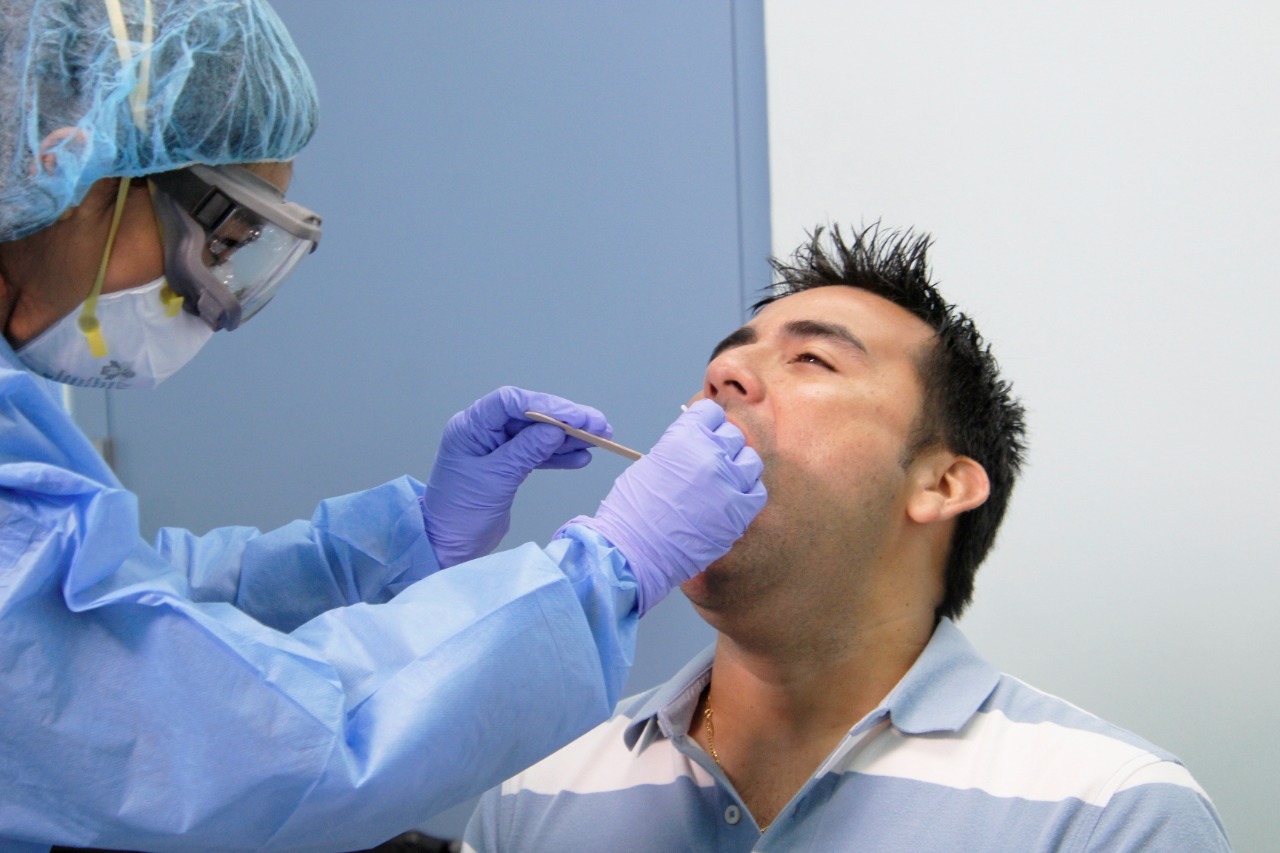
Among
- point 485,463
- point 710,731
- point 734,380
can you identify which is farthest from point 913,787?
point 485,463

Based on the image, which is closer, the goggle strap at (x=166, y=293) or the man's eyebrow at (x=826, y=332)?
the goggle strap at (x=166, y=293)

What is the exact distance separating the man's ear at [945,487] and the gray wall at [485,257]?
479 millimetres

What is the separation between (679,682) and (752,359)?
42 cm

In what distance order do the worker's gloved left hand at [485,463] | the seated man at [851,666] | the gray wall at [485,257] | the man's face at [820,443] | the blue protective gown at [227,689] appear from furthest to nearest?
the gray wall at [485,257]
the worker's gloved left hand at [485,463]
the man's face at [820,443]
the seated man at [851,666]
the blue protective gown at [227,689]

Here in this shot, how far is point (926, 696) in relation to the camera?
120cm

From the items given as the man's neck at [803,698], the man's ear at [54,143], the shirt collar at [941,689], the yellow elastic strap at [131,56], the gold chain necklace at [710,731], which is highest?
the yellow elastic strap at [131,56]

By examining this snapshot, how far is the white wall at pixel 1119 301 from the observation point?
1.41 m

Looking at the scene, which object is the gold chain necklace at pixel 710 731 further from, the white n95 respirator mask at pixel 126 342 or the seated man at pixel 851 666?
the white n95 respirator mask at pixel 126 342

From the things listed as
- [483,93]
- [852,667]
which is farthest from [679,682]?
[483,93]

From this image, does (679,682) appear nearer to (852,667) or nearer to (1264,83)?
(852,667)

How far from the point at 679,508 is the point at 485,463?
405 millimetres

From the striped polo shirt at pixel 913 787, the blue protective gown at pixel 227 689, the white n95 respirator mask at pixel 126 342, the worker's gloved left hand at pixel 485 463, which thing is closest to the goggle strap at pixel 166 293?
the white n95 respirator mask at pixel 126 342

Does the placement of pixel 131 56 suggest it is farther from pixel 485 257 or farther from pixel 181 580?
pixel 485 257

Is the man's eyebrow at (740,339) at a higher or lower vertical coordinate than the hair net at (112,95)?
lower
